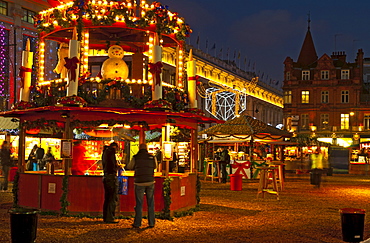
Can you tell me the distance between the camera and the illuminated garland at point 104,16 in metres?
15.2

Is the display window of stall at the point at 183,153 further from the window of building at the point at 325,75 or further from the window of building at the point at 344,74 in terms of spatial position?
the window of building at the point at 344,74

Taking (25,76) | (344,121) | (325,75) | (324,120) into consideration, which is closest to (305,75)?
(325,75)

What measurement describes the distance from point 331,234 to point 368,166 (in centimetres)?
3207

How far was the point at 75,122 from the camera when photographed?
14.7m

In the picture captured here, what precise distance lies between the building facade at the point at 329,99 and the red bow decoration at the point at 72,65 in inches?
2162

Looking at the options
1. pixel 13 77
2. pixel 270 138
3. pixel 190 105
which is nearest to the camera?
pixel 190 105

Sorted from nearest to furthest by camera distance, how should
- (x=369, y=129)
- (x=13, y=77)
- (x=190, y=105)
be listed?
(x=190, y=105) → (x=13, y=77) → (x=369, y=129)

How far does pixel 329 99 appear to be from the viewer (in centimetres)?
6869

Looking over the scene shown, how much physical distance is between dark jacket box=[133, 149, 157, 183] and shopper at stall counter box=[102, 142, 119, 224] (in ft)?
2.77

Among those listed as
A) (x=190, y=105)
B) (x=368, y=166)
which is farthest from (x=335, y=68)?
(x=190, y=105)

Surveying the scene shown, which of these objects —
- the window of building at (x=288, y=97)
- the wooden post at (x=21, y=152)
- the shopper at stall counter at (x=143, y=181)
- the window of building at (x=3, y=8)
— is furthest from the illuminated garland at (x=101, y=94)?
the window of building at (x=288, y=97)

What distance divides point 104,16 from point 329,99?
5670 cm

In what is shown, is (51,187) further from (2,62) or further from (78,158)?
(2,62)

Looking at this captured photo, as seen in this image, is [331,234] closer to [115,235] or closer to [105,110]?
[115,235]
